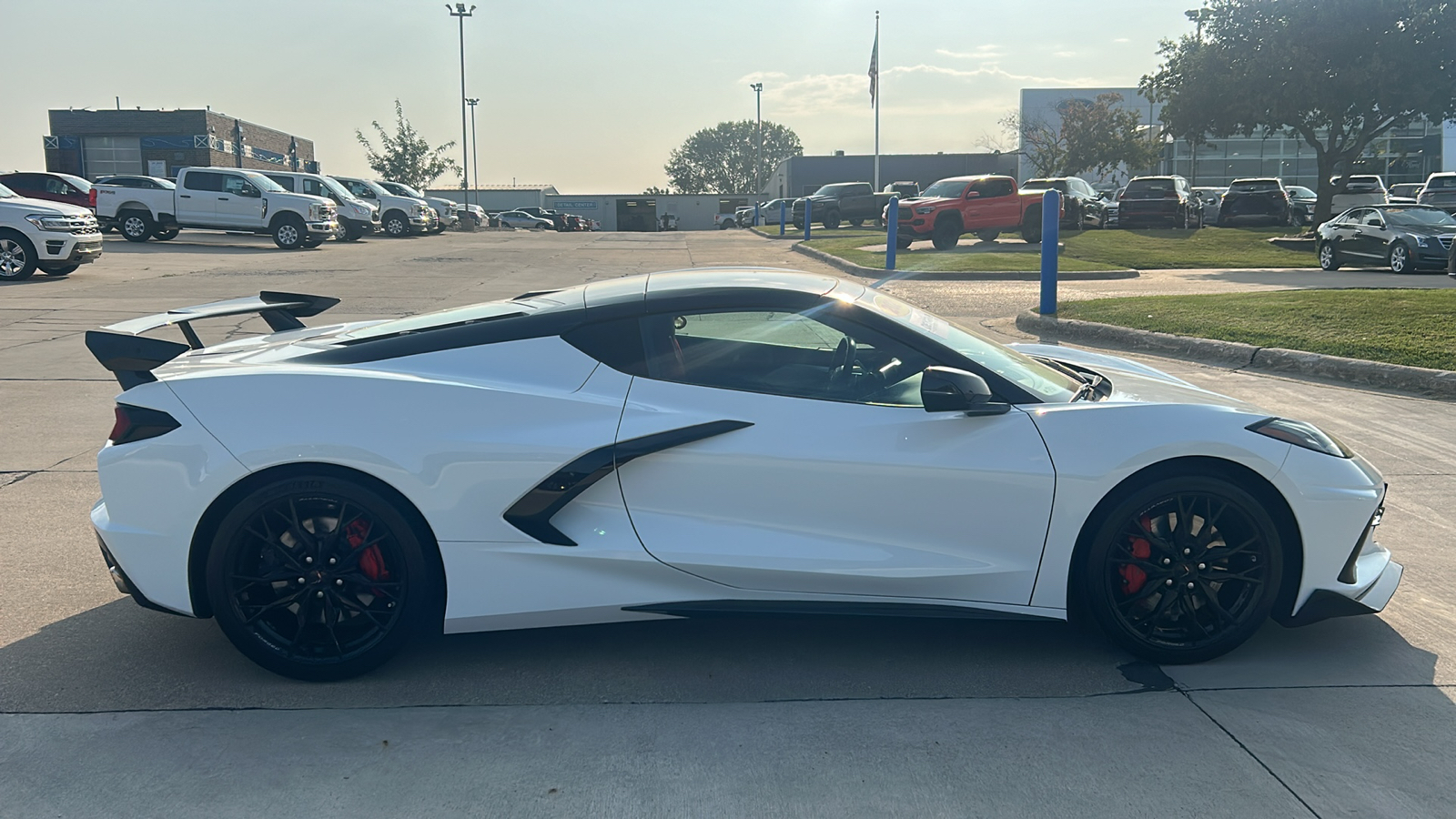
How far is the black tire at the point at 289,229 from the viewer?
27844 mm

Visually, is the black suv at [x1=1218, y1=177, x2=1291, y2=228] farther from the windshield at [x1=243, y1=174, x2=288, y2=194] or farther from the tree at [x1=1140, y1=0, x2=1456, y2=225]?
the windshield at [x1=243, y1=174, x2=288, y2=194]

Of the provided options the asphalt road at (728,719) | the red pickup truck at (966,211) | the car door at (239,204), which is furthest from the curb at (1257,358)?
the car door at (239,204)

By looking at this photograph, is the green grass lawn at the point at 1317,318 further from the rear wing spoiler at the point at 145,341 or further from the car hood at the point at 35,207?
the car hood at the point at 35,207

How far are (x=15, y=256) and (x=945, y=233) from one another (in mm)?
19522

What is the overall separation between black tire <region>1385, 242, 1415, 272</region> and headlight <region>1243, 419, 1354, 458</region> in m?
18.4

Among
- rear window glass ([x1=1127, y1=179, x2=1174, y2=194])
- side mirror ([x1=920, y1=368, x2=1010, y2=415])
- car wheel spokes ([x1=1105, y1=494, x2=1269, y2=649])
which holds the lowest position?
car wheel spokes ([x1=1105, y1=494, x2=1269, y2=649])

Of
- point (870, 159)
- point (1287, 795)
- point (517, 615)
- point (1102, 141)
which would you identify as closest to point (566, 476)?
point (517, 615)

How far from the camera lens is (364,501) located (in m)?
3.35

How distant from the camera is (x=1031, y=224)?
28125 mm

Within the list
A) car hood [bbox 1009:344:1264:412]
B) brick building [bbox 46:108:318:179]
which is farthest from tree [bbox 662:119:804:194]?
car hood [bbox 1009:344:1264:412]

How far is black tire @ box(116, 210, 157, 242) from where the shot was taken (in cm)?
2922

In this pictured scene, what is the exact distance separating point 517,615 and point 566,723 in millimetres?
400

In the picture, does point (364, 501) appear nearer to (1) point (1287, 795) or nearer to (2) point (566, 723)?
(2) point (566, 723)

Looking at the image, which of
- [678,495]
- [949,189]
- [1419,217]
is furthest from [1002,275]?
[678,495]
